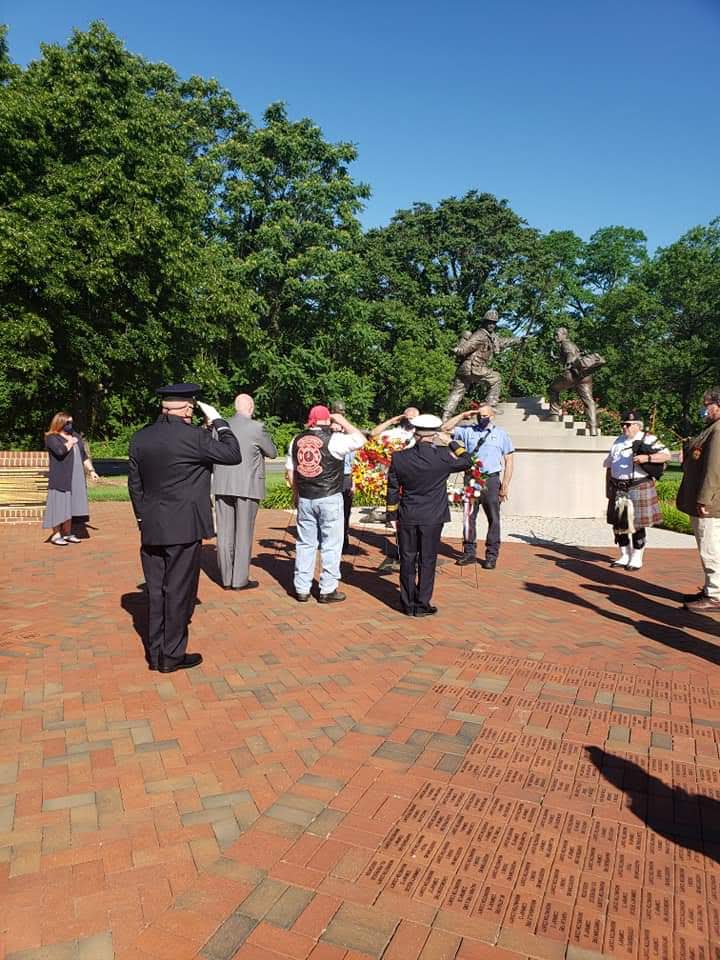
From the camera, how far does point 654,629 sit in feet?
19.6

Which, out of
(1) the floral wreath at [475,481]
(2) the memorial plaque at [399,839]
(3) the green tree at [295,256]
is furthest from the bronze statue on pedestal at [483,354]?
(3) the green tree at [295,256]

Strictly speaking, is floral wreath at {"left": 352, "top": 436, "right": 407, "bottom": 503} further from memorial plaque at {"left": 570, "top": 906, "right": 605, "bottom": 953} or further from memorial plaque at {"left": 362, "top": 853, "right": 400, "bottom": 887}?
memorial plaque at {"left": 570, "top": 906, "right": 605, "bottom": 953}

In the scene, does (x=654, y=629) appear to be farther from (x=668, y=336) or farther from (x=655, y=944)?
(x=668, y=336)

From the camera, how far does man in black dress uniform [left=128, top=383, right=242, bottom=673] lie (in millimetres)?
4602

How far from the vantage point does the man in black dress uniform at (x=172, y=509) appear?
4602 mm

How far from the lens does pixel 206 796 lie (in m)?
3.14

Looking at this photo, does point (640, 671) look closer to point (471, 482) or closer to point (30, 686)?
point (471, 482)

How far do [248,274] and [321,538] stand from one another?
78.4 ft

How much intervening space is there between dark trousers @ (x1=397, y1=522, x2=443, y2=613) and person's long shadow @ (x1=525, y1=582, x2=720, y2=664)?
1.63 m

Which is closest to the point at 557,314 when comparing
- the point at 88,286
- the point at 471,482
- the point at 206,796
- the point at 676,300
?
the point at 676,300

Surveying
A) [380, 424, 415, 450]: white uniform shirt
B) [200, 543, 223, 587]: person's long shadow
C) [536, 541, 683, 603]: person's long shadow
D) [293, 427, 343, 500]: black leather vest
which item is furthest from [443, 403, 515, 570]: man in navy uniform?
[200, 543, 223, 587]: person's long shadow

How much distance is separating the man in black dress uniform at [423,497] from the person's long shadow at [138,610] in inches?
90.8

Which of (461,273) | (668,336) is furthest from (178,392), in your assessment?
(461,273)

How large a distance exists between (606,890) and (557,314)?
3898cm
